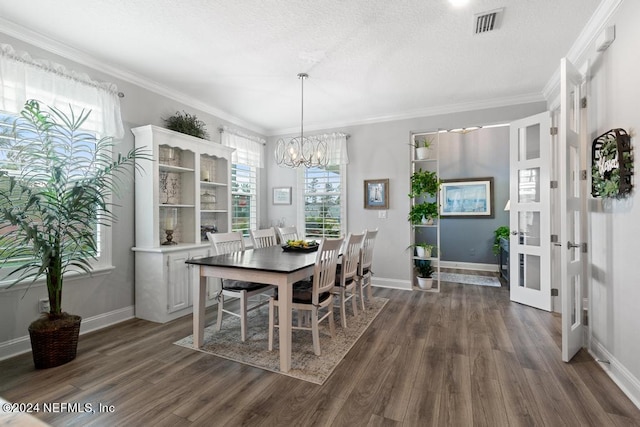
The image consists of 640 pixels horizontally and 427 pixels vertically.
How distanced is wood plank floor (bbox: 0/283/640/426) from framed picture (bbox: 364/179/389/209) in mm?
2332

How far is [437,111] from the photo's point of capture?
15.2 ft

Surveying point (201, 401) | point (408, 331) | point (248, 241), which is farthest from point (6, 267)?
point (408, 331)

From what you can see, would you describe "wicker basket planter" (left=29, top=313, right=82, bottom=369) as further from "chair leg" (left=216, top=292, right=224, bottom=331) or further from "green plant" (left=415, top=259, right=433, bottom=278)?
"green plant" (left=415, top=259, right=433, bottom=278)

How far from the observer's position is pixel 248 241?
507 centimetres

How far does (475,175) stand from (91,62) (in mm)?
6733

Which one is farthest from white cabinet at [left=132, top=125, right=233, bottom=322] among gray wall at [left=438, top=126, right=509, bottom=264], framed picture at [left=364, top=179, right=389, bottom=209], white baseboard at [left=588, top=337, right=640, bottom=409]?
gray wall at [left=438, top=126, right=509, bottom=264]

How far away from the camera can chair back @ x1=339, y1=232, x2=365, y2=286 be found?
10.3 ft

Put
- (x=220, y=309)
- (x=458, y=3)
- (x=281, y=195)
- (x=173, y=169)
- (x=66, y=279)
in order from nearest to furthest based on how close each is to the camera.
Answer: (x=458, y=3) < (x=66, y=279) < (x=220, y=309) < (x=173, y=169) < (x=281, y=195)

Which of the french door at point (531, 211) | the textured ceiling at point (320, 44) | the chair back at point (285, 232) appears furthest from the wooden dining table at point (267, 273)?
the french door at point (531, 211)

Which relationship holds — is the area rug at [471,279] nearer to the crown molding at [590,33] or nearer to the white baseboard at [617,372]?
the white baseboard at [617,372]

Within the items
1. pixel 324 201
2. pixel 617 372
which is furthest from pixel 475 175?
pixel 617 372

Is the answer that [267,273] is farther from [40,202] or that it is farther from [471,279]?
[471,279]

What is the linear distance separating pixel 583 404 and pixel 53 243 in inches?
157

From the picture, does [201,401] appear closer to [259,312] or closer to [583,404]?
[259,312]
